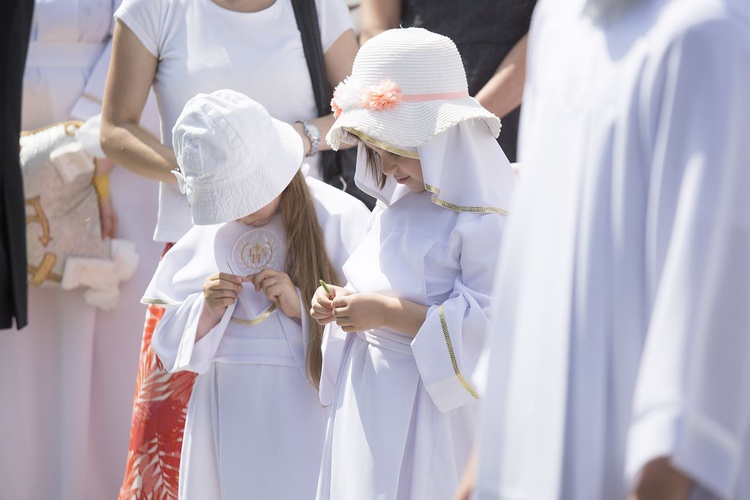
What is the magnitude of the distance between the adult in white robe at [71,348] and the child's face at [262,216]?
1.29 meters

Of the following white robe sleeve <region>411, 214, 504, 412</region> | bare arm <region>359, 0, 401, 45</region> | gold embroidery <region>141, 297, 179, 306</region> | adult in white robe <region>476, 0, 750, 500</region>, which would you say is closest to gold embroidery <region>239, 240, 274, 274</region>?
gold embroidery <region>141, 297, 179, 306</region>

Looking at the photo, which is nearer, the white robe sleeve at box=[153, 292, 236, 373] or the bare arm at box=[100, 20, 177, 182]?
the white robe sleeve at box=[153, 292, 236, 373]

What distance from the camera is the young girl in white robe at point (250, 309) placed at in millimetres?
3078

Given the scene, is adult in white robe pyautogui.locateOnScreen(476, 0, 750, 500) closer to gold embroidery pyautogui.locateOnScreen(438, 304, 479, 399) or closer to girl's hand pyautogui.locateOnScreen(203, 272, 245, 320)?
gold embroidery pyautogui.locateOnScreen(438, 304, 479, 399)

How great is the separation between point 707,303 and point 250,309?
208cm

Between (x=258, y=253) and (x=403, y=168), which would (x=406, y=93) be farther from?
(x=258, y=253)

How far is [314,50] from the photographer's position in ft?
11.7

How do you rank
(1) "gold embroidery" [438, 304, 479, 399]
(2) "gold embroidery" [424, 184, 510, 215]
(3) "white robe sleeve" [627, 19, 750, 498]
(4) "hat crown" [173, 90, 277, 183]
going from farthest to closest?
(4) "hat crown" [173, 90, 277, 183]
(2) "gold embroidery" [424, 184, 510, 215]
(1) "gold embroidery" [438, 304, 479, 399]
(3) "white robe sleeve" [627, 19, 750, 498]

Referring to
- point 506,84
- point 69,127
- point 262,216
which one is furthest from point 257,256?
point 69,127

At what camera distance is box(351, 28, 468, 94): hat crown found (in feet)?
9.32

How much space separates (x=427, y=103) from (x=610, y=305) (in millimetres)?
1504

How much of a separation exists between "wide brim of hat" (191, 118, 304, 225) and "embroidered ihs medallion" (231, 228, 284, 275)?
0.58 feet

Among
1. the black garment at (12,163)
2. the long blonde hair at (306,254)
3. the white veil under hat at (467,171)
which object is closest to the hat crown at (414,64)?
the white veil under hat at (467,171)

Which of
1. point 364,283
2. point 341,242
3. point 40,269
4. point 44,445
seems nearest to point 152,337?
point 341,242
